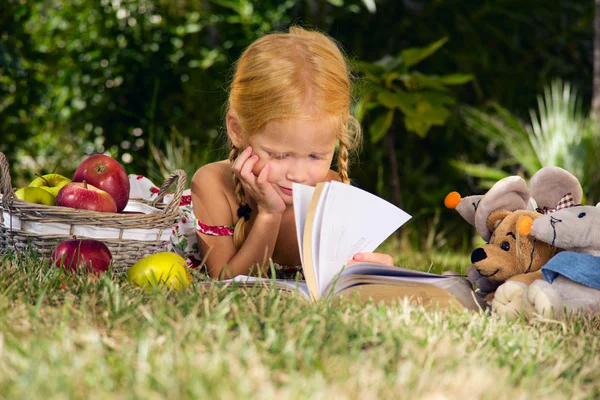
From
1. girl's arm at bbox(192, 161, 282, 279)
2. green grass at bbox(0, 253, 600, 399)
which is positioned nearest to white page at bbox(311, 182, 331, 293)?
green grass at bbox(0, 253, 600, 399)

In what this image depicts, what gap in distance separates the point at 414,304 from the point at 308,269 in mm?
310

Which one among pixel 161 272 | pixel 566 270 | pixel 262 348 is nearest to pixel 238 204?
pixel 161 272

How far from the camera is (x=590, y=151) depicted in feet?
14.4

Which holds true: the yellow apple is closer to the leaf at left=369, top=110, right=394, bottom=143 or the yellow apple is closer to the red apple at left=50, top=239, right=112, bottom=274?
the red apple at left=50, top=239, right=112, bottom=274

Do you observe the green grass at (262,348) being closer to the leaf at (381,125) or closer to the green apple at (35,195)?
the green apple at (35,195)

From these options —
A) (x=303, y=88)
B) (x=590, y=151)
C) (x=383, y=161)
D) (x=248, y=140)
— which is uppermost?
(x=303, y=88)

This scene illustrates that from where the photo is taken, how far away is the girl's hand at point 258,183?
8.39 feet

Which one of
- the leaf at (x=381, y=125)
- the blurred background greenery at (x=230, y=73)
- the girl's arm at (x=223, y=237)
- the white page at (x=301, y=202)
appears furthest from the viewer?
the blurred background greenery at (x=230, y=73)

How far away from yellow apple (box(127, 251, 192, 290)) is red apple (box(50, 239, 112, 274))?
0.11 m

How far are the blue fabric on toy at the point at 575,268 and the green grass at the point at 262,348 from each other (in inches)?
4.8

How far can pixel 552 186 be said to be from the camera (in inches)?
91.2

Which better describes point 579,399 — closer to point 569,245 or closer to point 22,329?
point 569,245

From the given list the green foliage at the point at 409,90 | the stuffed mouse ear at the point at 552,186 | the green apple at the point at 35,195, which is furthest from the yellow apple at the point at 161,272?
the green foliage at the point at 409,90

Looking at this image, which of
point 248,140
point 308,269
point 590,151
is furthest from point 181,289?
point 590,151
